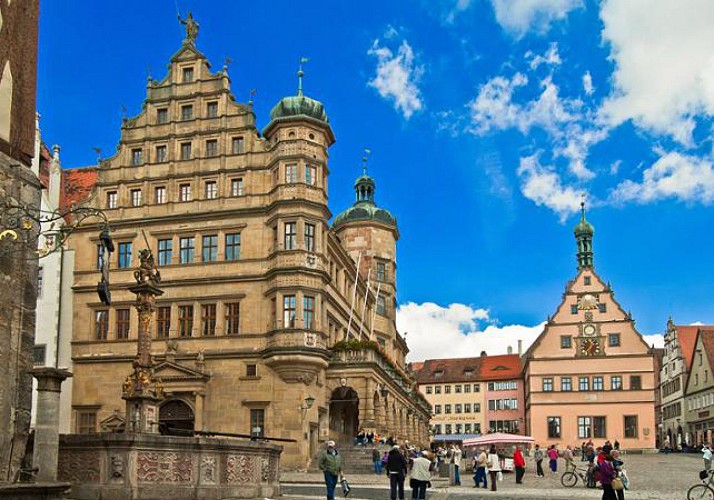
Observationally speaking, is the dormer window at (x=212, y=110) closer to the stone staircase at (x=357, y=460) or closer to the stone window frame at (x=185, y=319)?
the stone window frame at (x=185, y=319)

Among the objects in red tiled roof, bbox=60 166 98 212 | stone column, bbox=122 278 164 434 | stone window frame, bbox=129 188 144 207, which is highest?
red tiled roof, bbox=60 166 98 212

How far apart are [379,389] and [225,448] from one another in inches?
1029

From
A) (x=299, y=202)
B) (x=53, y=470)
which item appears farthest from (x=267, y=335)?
(x=53, y=470)

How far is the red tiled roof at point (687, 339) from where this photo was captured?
93525 millimetres

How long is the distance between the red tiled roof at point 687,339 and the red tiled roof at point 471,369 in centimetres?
1797

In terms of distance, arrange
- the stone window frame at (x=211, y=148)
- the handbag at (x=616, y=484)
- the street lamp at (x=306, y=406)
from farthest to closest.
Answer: the stone window frame at (x=211, y=148) → the street lamp at (x=306, y=406) → the handbag at (x=616, y=484)

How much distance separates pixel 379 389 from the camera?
1812 inches

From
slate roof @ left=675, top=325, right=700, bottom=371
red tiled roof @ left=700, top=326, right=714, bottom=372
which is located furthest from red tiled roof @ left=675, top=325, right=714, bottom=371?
red tiled roof @ left=700, top=326, right=714, bottom=372

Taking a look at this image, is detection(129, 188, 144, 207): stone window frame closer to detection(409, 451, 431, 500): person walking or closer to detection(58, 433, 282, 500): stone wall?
detection(409, 451, 431, 500): person walking

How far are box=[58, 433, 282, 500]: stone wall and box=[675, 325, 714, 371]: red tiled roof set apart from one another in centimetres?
8026

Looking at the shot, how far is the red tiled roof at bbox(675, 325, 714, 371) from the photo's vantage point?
9353 centimetres

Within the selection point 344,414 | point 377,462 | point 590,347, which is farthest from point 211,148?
point 590,347

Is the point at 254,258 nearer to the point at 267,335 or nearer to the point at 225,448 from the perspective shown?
the point at 267,335

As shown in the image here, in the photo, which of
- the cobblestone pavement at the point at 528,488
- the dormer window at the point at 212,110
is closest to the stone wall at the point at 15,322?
the cobblestone pavement at the point at 528,488
